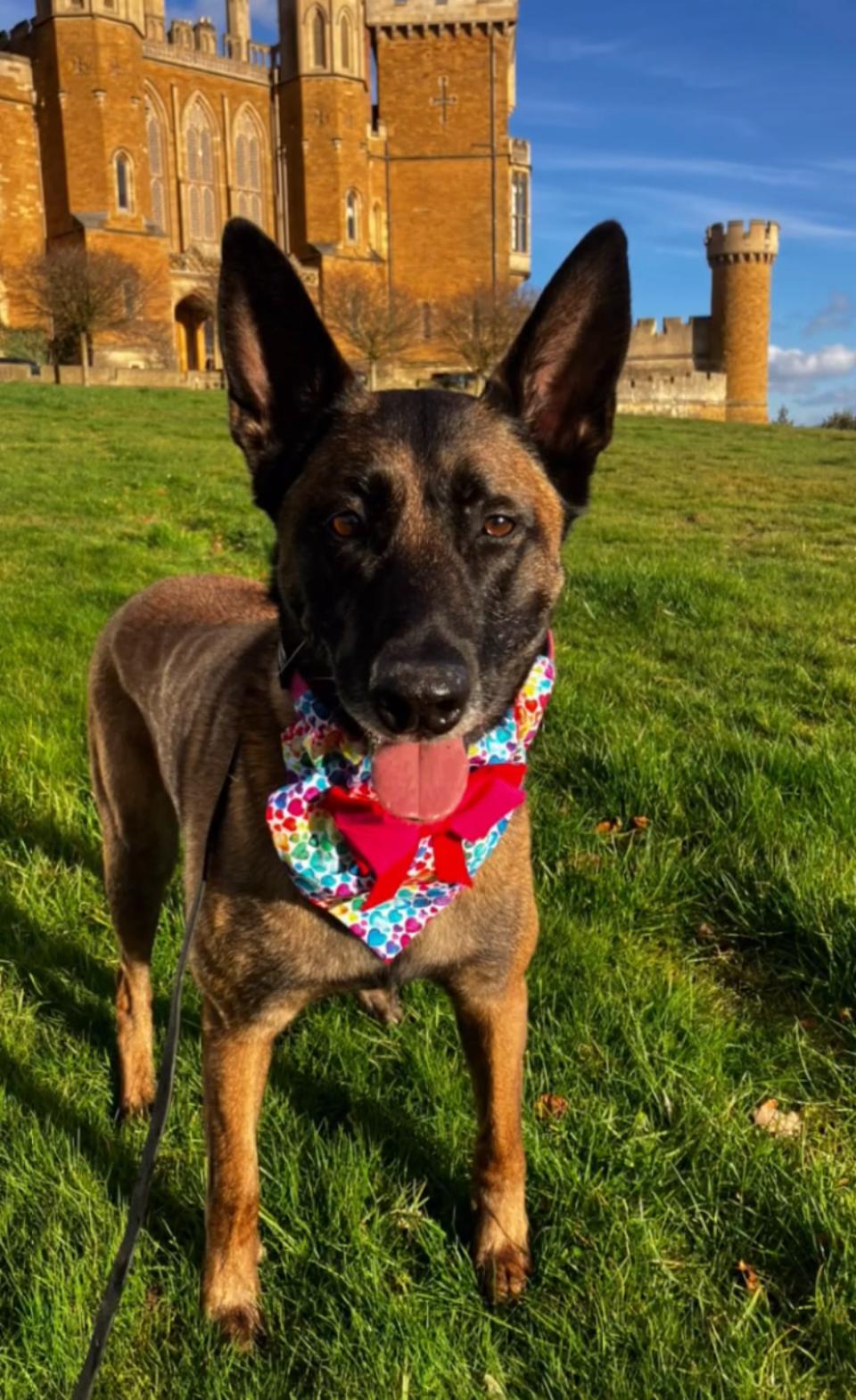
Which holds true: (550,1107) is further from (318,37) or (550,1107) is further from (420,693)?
(318,37)

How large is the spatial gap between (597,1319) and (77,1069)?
162 cm

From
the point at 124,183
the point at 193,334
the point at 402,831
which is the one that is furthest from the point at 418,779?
the point at 193,334

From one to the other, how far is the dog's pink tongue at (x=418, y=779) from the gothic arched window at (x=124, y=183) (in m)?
51.8

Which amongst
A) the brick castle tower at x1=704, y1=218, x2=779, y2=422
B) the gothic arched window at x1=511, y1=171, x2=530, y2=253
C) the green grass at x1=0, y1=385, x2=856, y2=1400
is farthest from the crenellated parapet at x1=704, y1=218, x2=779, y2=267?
the green grass at x1=0, y1=385, x2=856, y2=1400

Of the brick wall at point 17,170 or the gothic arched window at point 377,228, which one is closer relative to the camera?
the brick wall at point 17,170

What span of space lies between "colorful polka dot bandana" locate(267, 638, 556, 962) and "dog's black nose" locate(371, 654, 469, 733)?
25 centimetres

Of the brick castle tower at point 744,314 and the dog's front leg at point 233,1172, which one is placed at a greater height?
the brick castle tower at point 744,314

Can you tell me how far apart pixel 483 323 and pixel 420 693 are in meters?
45.8

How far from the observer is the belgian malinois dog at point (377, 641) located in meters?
2.16

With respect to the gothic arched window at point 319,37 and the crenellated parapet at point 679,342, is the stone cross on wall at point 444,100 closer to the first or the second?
the gothic arched window at point 319,37

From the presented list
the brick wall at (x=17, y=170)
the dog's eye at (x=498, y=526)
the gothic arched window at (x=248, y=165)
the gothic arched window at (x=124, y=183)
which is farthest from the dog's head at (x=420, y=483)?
the gothic arched window at (x=248, y=165)

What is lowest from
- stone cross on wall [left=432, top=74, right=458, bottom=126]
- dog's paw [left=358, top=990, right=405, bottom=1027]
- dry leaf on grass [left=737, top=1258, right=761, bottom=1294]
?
dry leaf on grass [left=737, top=1258, right=761, bottom=1294]

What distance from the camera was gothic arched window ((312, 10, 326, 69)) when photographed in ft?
165

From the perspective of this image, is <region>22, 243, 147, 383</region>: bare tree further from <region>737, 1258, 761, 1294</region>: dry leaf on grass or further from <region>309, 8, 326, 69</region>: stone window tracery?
<region>737, 1258, 761, 1294</region>: dry leaf on grass
